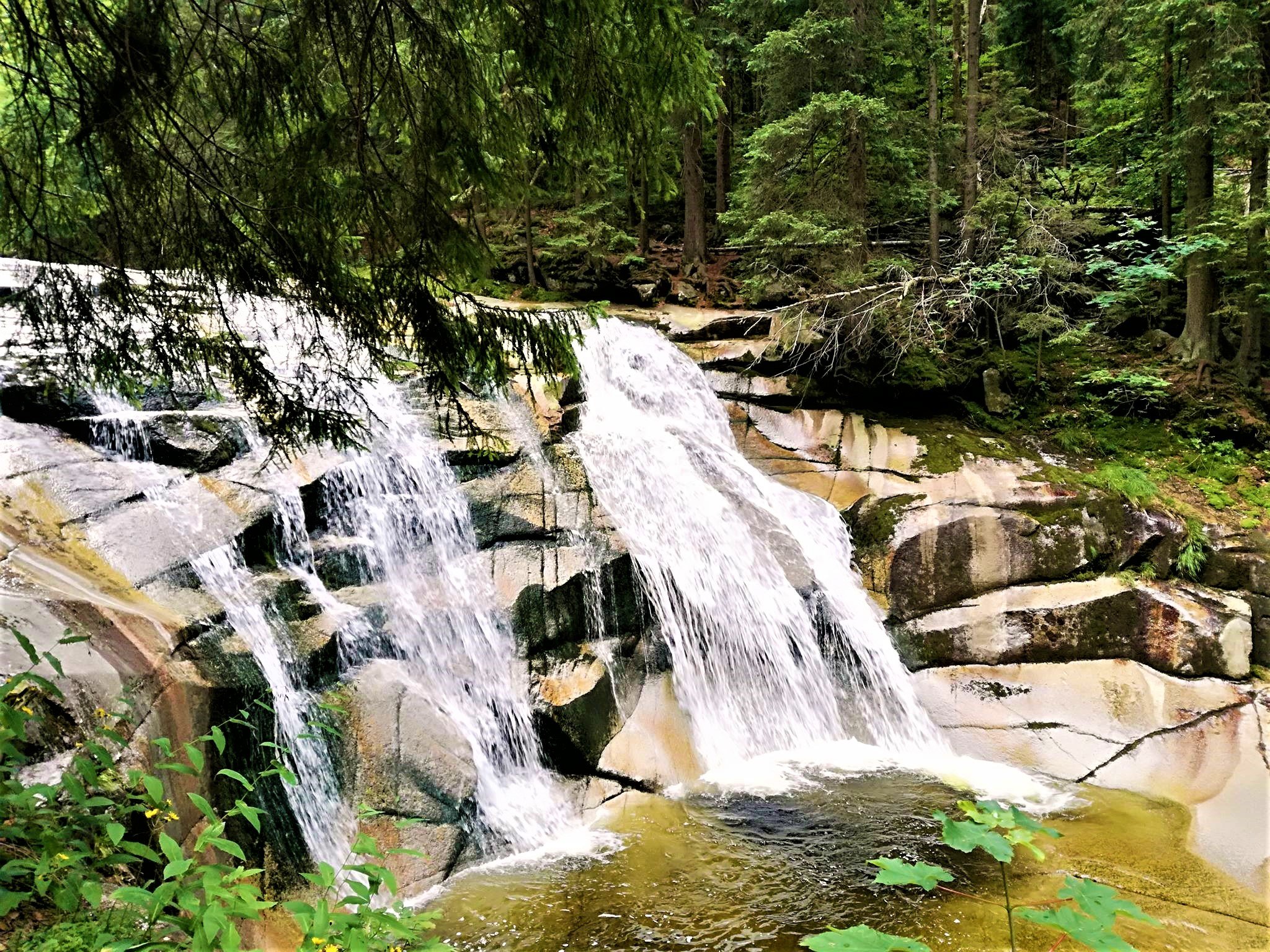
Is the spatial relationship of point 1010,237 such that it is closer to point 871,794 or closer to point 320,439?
point 871,794

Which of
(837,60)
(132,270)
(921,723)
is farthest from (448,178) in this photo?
→ (837,60)

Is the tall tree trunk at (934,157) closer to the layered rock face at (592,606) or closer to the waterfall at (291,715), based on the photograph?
the layered rock face at (592,606)

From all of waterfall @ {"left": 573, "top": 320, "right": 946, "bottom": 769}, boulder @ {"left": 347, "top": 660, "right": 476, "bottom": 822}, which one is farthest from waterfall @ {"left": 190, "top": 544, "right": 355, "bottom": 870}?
waterfall @ {"left": 573, "top": 320, "right": 946, "bottom": 769}

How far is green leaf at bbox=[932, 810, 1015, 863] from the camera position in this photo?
1.93 meters

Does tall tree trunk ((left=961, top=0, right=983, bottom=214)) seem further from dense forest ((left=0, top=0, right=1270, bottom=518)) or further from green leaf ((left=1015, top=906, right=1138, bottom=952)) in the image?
green leaf ((left=1015, top=906, right=1138, bottom=952))

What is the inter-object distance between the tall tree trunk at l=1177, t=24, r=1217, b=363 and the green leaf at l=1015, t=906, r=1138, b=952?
1188 cm

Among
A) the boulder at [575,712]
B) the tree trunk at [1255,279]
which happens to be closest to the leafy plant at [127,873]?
the boulder at [575,712]

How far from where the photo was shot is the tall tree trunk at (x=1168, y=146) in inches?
443

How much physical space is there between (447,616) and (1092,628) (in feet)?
23.5

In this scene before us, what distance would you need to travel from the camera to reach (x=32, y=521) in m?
5.46

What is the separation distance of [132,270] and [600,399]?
6935 millimetres

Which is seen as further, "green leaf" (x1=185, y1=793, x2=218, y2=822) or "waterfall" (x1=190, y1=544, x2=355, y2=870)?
"waterfall" (x1=190, y1=544, x2=355, y2=870)

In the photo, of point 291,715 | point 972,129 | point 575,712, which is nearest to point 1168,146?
point 972,129

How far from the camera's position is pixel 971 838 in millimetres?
1990
